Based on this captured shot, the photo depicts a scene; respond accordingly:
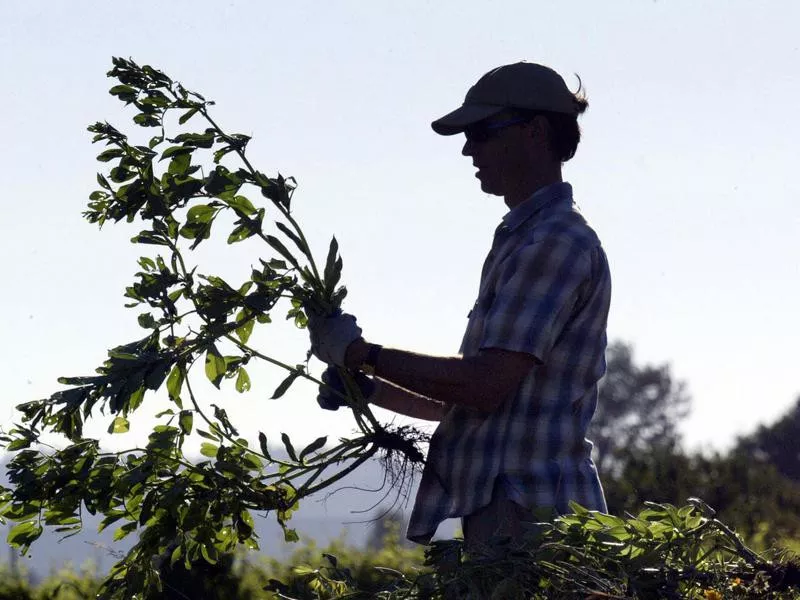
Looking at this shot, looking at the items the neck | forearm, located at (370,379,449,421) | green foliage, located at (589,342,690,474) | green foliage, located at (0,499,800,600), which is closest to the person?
the neck

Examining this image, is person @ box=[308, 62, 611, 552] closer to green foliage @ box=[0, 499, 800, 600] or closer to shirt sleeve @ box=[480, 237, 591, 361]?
shirt sleeve @ box=[480, 237, 591, 361]

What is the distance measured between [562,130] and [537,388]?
→ 0.89m

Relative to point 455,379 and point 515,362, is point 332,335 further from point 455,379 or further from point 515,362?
point 515,362

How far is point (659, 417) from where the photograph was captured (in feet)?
220

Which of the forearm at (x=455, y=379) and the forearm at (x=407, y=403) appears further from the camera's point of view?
the forearm at (x=407, y=403)

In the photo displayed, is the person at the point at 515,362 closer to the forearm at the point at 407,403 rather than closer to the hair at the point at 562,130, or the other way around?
the hair at the point at 562,130

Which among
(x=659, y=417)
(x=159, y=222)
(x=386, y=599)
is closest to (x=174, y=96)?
(x=159, y=222)

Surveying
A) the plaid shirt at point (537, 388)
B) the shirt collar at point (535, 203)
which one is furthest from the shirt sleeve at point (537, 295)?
the shirt collar at point (535, 203)

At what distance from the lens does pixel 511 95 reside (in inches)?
151

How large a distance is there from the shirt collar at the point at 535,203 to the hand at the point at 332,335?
582 mm

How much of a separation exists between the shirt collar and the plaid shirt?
37mm

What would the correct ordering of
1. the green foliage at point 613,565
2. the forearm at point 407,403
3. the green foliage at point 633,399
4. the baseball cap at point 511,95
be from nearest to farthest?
the green foliage at point 613,565, the baseball cap at point 511,95, the forearm at point 407,403, the green foliage at point 633,399

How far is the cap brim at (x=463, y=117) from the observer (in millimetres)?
3816

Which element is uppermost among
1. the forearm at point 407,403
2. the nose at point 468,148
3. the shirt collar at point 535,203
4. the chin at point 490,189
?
the nose at point 468,148
